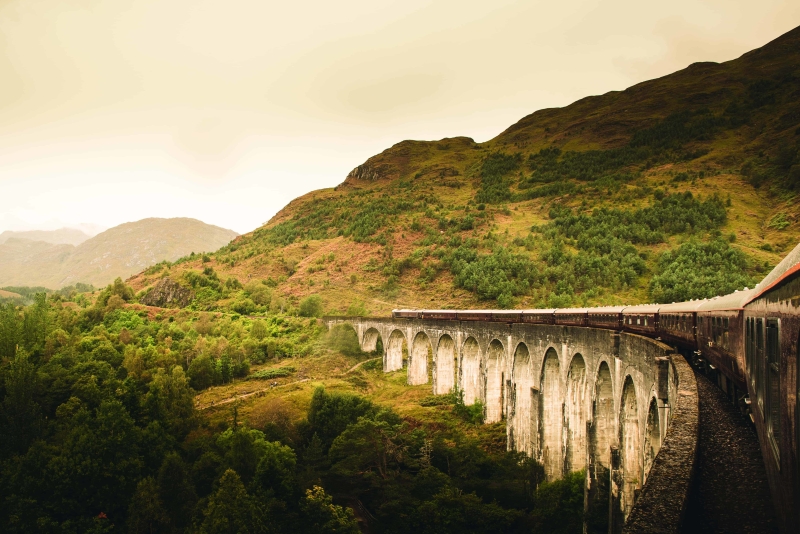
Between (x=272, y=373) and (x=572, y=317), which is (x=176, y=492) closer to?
(x=572, y=317)

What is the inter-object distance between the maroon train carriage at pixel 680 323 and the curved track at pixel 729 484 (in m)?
6.46

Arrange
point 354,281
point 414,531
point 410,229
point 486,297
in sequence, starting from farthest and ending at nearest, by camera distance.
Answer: point 410,229 < point 354,281 < point 486,297 < point 414,531

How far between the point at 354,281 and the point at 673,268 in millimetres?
42669

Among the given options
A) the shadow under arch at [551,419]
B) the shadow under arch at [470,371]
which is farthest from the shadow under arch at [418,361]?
the shadow under arch at [551,419]

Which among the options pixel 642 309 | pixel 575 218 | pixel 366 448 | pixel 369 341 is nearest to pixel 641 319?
pixel 642 309

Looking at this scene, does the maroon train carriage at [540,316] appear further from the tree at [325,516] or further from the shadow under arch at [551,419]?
the tree at [325,516]

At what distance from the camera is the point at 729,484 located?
661cm

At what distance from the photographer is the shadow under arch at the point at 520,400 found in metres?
30.3

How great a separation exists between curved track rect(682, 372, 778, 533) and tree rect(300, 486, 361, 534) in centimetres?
1839

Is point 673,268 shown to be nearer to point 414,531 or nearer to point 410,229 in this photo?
point 410,229

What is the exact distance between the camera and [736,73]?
13362 centimetres

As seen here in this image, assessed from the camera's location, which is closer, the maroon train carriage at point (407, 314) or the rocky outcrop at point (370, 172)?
the maroon train carriage at point (407, 314)

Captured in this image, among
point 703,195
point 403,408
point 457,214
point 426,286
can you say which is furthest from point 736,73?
point 403,408

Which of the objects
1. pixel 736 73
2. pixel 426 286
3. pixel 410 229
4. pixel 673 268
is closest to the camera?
pixel 673 268
